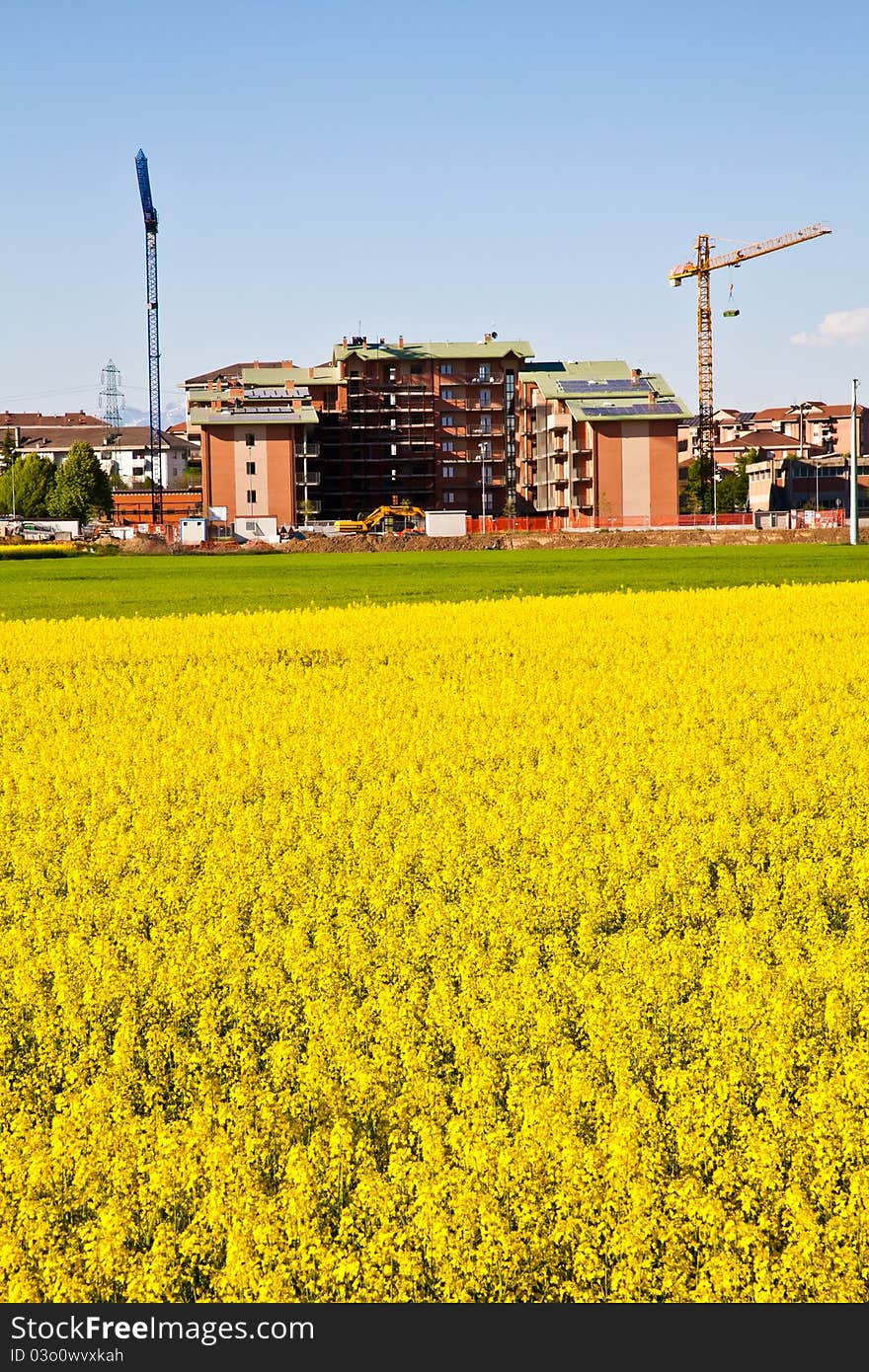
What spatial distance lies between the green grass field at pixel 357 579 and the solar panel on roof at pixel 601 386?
5991cm

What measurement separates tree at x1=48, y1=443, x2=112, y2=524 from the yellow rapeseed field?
12288 cm

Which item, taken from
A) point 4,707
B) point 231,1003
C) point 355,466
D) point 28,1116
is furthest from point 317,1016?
point 355,466

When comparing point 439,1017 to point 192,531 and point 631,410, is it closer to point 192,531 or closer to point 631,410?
point 192,531

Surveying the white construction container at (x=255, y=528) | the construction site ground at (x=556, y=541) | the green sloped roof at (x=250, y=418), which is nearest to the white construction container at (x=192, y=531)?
the white construction container at (x=255, y=528)

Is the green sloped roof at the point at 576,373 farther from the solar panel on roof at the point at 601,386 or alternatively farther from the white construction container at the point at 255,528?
the white construction container at the point at 255,528

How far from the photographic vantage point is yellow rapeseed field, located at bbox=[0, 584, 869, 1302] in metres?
4.19

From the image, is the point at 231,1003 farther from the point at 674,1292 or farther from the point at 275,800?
the point at 275,800

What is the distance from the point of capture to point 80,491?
429ft

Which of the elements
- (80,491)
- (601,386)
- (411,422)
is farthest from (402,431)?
(80,491)

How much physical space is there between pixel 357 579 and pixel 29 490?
9919 centimetres

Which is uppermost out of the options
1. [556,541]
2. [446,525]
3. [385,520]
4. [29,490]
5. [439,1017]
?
[29,490]

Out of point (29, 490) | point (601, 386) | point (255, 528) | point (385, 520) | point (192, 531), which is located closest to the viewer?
point (192, 531)

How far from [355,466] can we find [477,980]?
128 meters

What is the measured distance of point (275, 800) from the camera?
9.96m
